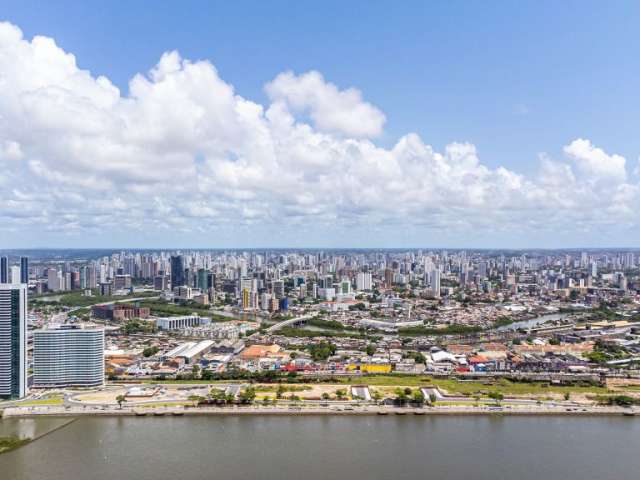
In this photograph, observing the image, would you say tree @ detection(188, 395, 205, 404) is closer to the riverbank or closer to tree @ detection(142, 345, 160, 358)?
the riverbank

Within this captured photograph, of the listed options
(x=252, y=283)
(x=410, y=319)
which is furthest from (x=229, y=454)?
(x=252, y=283)

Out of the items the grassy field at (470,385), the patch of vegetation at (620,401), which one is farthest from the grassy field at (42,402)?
the patch of vegetation at (620,401)

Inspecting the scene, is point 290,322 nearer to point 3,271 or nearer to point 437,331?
point 437,331

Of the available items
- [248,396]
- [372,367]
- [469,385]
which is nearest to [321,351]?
[372,367]

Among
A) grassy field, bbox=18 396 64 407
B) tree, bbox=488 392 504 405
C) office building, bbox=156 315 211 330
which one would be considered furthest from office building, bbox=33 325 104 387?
office building, bbox=156 315 211 330

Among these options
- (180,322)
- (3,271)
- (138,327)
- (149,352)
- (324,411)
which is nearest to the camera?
(324,411)

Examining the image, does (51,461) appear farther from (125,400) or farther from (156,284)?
(156,284)

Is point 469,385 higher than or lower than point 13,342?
lower

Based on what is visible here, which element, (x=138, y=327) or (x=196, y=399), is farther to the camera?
(x=138, y=327)
